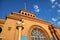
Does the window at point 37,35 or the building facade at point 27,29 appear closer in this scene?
the building facade at point 27,29

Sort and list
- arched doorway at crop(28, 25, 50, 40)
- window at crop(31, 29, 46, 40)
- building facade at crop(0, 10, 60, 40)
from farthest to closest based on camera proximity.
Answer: window at crop(31, 29, 46, 40) → arched doorway at crop(28, 25, 50, 40) → building facade at crop(0, 10, 60, 40)

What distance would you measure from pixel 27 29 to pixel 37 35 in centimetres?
239

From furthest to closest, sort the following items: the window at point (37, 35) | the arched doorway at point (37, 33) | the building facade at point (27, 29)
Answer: the window at point (37, 35) → the arched doorway at point (37, 33) → the building facade at point (27, 29)

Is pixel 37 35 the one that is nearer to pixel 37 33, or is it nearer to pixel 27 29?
pixel 37 33

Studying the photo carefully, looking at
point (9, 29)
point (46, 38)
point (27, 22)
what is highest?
point (27, 22)

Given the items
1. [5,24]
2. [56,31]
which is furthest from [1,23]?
[56,31]

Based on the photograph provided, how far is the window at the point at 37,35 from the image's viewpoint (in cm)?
2059

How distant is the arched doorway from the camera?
66.9 feet

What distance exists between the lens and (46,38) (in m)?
21.6

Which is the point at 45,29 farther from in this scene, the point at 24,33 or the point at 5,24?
the point at 5,24

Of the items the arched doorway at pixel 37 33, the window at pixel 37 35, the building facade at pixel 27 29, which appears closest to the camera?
the building facade at pixel 27 29

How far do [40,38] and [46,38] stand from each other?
1280 millimetres

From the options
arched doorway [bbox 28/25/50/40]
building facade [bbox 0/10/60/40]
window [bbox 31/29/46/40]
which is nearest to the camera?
building facade [bbox 0/10/60/40]

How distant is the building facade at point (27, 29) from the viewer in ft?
58.9
